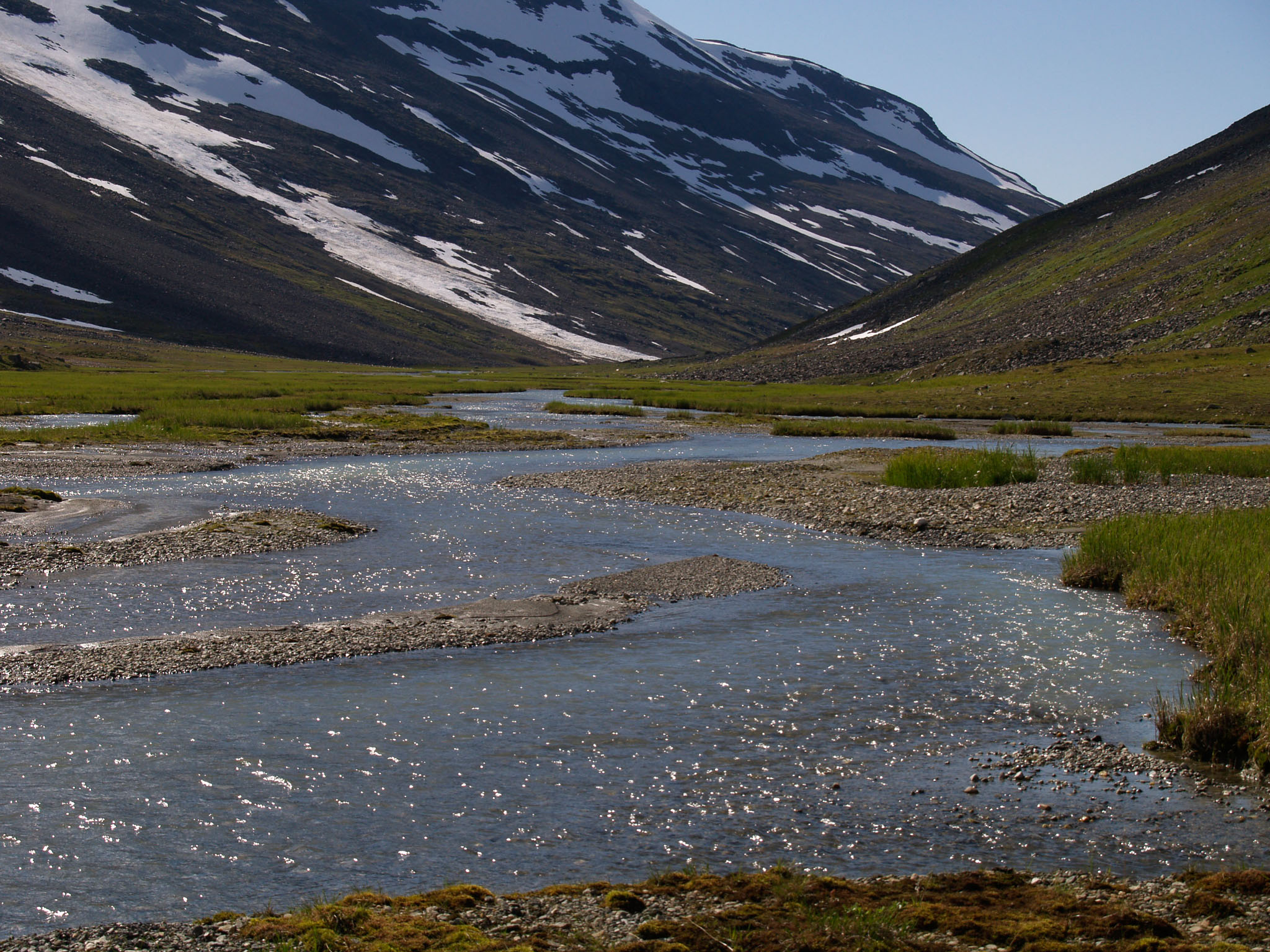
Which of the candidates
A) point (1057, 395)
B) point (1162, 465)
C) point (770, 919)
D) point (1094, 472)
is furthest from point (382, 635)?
point (1057, 395)

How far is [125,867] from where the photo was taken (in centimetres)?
1070

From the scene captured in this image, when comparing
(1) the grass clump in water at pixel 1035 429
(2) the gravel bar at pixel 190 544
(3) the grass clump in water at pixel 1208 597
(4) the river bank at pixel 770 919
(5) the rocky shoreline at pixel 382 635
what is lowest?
(2) the gravel bar at pixel 190 544

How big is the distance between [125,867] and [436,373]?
158 meters

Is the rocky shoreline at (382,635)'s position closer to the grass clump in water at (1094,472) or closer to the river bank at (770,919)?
the river bank at (770,919)

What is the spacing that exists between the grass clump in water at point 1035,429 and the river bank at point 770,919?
5445 cm

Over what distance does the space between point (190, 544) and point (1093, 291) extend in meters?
105

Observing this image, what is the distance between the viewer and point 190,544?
2892 centimetres

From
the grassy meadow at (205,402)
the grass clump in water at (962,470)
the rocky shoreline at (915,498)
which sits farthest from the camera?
the grassy meadow at (205,402)

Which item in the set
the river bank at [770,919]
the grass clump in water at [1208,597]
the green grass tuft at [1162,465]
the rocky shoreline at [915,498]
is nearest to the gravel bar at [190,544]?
the rocky shoreline at [915,498]

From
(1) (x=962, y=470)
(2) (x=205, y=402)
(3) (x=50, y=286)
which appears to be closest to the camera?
(1) (x=962, y=470)

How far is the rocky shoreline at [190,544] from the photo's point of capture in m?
26.4

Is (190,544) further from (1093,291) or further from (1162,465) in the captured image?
(1093,291)

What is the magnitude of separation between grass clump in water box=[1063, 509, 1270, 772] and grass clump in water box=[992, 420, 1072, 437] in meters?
35.8

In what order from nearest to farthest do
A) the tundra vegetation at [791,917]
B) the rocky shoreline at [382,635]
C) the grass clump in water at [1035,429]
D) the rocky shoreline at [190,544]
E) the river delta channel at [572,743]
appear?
the tundra vegetation at [791,917] < the river delta channel at [572,743] < the rocky shoreline at [382,635] < the rocky shoreline at [190,544] < the grass clump in water at [1035,429]
